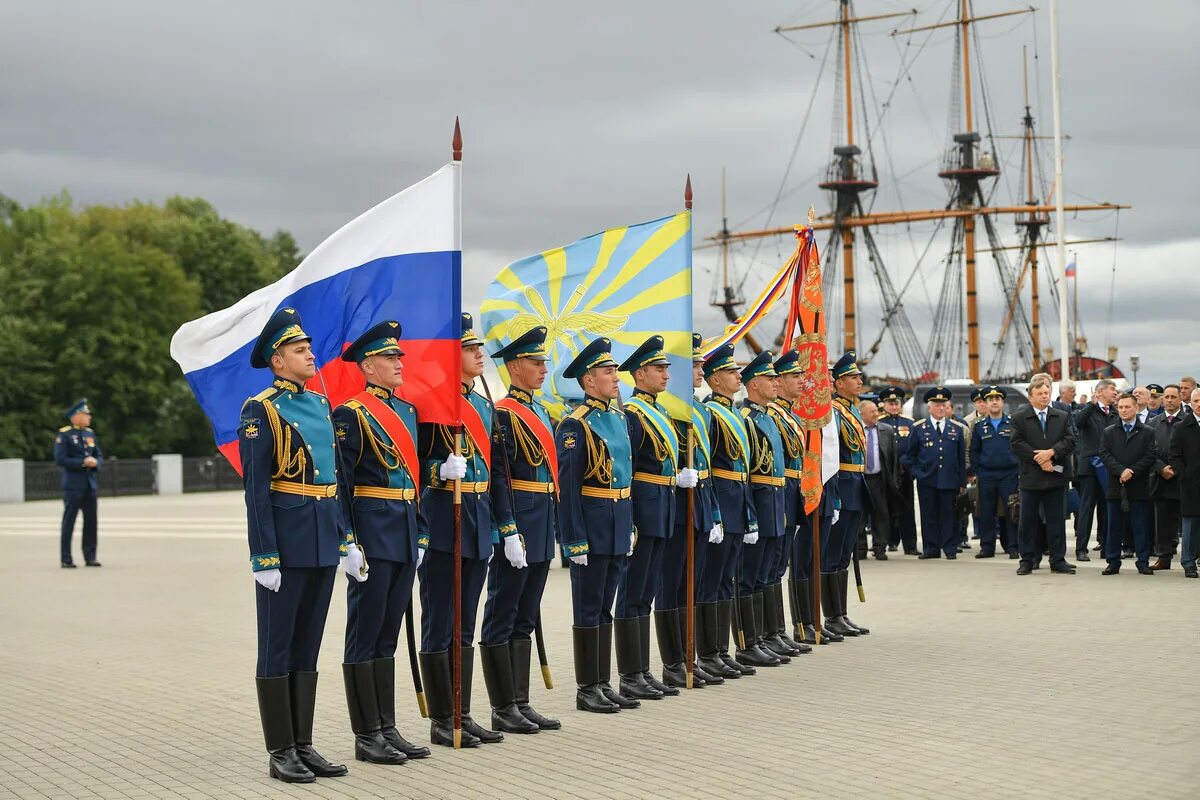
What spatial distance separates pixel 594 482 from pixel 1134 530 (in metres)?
9.05

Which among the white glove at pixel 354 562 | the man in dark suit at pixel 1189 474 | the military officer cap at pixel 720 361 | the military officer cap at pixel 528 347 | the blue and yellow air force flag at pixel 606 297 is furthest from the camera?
the man in dark suit at pixel 1189 474

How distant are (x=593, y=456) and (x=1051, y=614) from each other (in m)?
5.49

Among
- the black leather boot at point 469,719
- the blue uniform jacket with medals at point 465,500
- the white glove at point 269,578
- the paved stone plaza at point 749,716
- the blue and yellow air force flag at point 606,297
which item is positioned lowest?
the paved stone plaza at point 749,716

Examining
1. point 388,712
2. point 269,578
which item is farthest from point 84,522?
point 269,578

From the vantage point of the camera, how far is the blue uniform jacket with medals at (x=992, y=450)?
56.1 feet

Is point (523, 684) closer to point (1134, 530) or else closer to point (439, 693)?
point (439, 693)

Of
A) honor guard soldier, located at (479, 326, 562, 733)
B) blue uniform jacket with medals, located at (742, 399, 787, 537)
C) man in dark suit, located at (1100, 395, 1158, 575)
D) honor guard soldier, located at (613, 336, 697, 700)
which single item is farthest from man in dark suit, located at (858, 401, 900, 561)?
honor guard soldier, located at (479, 326, 562, 733)

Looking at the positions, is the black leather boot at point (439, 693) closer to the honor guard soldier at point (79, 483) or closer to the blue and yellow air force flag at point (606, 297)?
the blue and yellow air force flag at point (606, 297)

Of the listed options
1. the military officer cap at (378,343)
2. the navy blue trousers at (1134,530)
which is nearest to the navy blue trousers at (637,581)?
the military officer cap at (378,343)

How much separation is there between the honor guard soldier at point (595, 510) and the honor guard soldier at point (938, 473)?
10021 mm

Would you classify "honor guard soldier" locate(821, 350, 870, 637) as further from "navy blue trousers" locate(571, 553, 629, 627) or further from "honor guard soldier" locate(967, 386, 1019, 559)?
"honor guard soldier" locate(967, 386, 1019, 559)

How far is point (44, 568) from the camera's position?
18406 millimetres

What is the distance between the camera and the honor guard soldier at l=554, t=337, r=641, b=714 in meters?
8.30

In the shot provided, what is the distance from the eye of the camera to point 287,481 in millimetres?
6684
